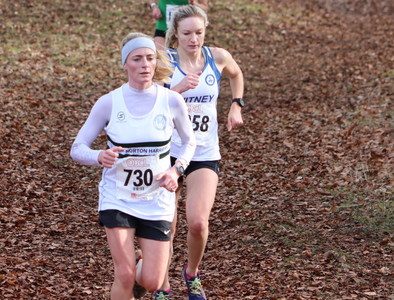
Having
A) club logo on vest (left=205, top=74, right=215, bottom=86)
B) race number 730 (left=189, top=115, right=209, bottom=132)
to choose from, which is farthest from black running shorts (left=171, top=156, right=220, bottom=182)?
club logo on vest (left=205, top=74, right=215, bottom=86)

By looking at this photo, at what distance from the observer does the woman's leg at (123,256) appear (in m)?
4.68

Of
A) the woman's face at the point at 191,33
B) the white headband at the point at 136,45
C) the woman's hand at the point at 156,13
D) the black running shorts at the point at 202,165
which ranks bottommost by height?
the black running shorts at the point at 202,165

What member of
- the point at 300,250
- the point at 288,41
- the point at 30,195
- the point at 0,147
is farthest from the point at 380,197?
the point at 288,41

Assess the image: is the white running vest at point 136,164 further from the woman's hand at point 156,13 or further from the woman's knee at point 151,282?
the woman's hand at point 156,13

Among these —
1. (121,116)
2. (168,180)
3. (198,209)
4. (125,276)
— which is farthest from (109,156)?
(198,209)

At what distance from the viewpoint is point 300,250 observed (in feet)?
23.9

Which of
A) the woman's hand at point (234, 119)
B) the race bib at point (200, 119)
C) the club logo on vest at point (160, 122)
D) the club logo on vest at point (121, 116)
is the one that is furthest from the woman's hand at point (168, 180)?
the woman's hand at point (234, 119)

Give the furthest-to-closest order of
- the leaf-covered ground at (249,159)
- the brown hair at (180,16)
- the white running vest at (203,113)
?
the leaf-covered ground at (249,159), the brown hair at (180,16), the white running vest at (203,113)

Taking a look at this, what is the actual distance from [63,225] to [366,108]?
674cm

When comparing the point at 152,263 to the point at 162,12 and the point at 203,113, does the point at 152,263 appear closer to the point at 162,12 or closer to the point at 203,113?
the point at 203,113

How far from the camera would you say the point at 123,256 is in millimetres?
4676

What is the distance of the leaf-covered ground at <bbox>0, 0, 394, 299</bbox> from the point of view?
6.79 m

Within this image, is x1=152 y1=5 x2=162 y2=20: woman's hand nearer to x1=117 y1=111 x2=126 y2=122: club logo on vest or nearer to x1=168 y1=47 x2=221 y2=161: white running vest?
x1=168 y1=47 x2=221 y2=161: white running vest

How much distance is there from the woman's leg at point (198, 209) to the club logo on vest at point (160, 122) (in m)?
1.13
